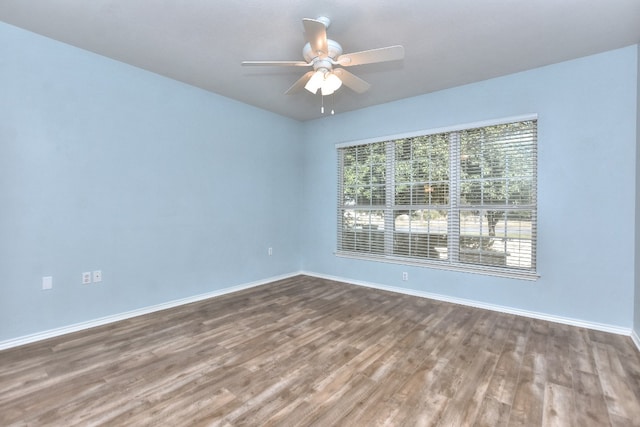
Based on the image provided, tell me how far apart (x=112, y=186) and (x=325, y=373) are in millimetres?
2762

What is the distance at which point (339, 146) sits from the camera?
16.3 ft

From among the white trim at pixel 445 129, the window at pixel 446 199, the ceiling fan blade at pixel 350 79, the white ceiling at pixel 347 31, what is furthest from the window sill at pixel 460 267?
the ceiling fan blade at pixel 350 79

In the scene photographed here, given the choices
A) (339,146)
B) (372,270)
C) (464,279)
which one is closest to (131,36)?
(339,146)

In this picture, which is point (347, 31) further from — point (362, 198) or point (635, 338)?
point (635, 338)

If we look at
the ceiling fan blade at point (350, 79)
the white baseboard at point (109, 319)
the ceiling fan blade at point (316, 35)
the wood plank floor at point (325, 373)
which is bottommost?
the wood plank floor at point (325, 373)

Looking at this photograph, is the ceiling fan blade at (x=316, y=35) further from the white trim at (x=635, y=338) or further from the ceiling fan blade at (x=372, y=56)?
the white trim at (x=635, y=338)

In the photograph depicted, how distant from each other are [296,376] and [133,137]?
9.58ft

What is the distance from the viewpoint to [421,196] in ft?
13.7

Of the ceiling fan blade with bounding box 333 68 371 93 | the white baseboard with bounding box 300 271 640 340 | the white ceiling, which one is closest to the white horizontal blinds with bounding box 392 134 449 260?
the white baseboard with bounding box 300 271 640 340

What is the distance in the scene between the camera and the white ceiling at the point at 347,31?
2.31m

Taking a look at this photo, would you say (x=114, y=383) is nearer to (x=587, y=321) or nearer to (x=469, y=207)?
(x=469, y=207)

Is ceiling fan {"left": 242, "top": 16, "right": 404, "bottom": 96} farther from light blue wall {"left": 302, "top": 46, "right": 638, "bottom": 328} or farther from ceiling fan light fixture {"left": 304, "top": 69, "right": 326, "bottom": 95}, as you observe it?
light blue wall {"left": 302, "top": 46, "right": 638, "bottom": 328}

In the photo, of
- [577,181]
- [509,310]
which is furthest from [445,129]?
[509,310]

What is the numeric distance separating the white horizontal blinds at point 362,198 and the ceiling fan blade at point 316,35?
2.42m
